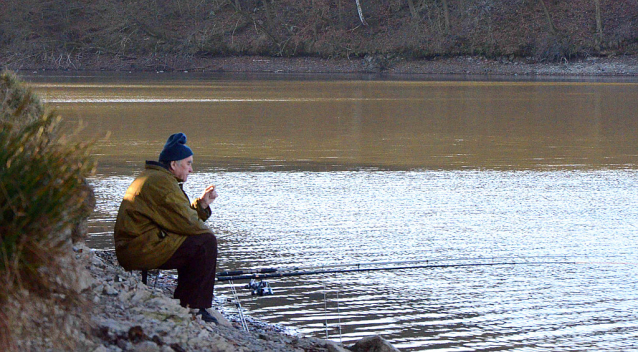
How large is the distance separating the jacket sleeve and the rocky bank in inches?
16.2

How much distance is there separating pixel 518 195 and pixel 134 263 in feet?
24.5

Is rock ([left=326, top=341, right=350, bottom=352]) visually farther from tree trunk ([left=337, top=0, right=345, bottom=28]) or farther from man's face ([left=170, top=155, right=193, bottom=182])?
tree trunk ([left=337, top=0, right=345, bottom=28])

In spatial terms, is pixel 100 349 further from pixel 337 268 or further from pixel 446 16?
pixel 446 16

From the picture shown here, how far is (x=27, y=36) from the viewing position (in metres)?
72.8

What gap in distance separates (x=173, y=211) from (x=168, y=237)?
17 centimetres

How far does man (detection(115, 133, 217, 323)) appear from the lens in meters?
6.11

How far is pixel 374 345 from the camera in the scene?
19.7ft

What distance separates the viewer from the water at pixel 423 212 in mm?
7184

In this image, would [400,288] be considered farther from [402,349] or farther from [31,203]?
Result: [31,203]

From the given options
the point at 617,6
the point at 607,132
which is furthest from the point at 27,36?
the point at 607,132

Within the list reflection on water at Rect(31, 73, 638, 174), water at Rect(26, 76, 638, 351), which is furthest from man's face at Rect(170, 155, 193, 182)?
reflection on water at Rect(31, 73, 638, 174)

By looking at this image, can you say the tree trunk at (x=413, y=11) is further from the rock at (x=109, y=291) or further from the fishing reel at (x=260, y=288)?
the rock at (x=109, y=291)

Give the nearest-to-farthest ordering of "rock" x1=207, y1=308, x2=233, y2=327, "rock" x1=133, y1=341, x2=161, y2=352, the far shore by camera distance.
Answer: "rock" x1=133, y1=341, x2=161, y2=352, "rock" x1=207, y1=308, x2=233, y2=327, the far shore

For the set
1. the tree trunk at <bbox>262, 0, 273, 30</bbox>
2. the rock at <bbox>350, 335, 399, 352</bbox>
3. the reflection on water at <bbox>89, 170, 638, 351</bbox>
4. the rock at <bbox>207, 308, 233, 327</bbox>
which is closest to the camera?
the rock at <bbox>350, 335, 399, 352</bbox>
